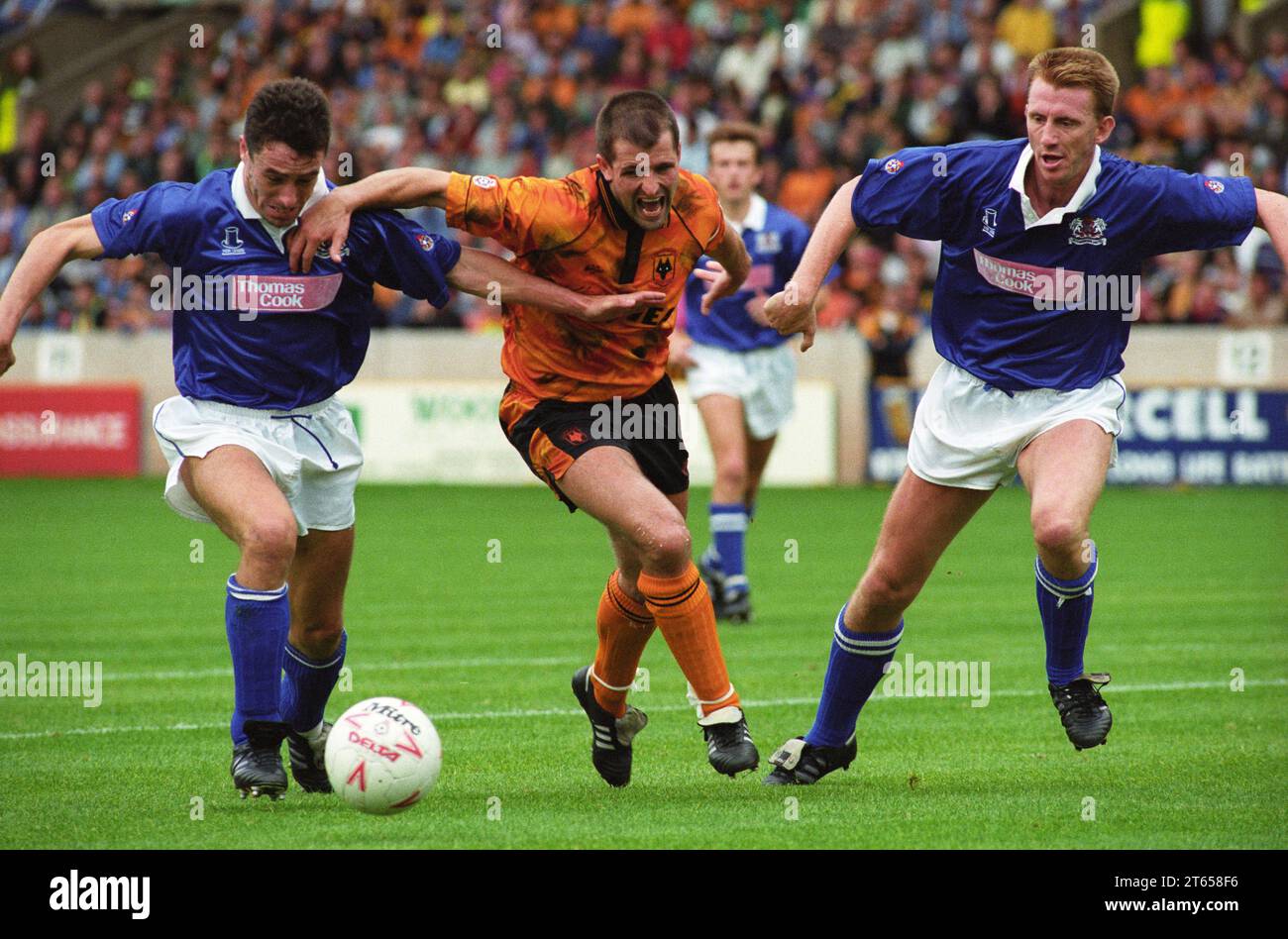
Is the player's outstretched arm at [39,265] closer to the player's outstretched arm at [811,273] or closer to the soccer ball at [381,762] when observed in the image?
the soccer ball at [381,762]

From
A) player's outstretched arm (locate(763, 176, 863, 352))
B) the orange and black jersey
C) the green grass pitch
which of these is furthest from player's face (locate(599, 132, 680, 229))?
the green grass pitch

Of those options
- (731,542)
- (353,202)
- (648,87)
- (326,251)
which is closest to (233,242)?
(326,251)

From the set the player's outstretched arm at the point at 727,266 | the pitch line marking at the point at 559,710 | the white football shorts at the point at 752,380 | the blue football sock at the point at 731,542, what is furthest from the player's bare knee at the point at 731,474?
the player's outstretched arm at the point at 727,266

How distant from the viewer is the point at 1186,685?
335 inches

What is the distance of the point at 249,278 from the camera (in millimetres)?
6164

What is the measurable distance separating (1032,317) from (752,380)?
537 centimetres

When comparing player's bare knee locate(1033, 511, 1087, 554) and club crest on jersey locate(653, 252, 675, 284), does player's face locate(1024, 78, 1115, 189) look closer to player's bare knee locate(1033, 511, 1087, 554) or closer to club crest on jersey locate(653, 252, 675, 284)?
player's bare knee locate(1033, 511, 1087, 554)

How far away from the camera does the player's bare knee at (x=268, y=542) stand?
586 centimetres

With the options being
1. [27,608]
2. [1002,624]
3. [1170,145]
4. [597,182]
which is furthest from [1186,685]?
[1170,145]

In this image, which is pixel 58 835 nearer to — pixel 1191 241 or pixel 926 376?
pixel 1191 241

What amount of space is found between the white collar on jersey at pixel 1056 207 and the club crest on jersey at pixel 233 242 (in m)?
2.50

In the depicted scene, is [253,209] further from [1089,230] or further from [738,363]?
[738,363]

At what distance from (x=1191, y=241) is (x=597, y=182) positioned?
1.92 m

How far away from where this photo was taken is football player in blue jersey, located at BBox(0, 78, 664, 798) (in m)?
5.95
